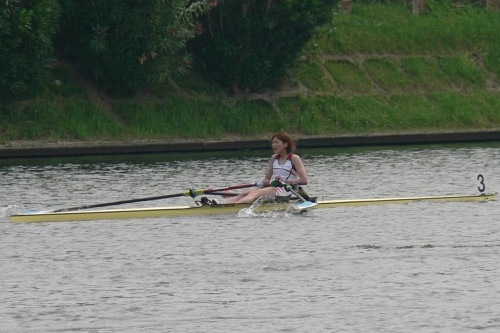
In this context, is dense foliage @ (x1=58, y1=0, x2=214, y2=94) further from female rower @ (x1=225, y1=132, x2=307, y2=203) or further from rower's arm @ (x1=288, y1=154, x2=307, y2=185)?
rower's arm @ (x1=288, y1=154, x2=307, y2=185)

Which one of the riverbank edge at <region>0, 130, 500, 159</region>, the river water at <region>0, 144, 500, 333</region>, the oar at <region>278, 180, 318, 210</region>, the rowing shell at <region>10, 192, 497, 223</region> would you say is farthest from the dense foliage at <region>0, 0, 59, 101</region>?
the oar at <region>278, 180, 318, 210</region>

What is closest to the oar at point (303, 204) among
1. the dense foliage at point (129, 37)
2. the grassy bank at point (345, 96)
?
the grassy bank at point (345, 96)

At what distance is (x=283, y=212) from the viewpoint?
1073 inches

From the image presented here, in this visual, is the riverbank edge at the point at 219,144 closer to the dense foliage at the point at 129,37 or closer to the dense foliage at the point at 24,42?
the dense foliage at the point at 24,42

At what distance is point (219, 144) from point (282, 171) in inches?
693

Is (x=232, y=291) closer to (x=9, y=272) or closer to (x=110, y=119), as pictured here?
(x=9, y=272)

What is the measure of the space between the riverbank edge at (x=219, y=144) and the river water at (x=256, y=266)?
8848mm

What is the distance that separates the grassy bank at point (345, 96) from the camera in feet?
149

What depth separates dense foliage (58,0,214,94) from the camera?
148ft

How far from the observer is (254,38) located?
4938cm

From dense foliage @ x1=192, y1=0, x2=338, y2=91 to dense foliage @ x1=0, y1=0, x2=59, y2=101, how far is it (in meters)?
6.67

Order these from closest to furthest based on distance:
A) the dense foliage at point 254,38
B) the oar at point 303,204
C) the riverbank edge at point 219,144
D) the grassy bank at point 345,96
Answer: the oar at point 303,204
the riverbank edge at point 219,144
the grassy bank at point 345,96
the dense foliage at point 254,38

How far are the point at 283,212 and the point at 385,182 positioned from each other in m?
6.70

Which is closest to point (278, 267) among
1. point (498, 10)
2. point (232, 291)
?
point (232, 291)
